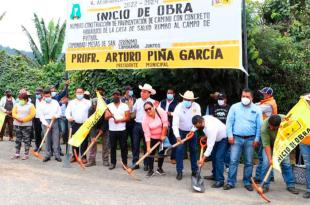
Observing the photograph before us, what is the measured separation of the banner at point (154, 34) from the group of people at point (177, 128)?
0.75m

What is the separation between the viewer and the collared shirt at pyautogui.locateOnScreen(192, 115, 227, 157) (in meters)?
8.08

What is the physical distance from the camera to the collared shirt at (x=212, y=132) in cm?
808

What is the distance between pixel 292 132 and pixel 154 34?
3.80 m

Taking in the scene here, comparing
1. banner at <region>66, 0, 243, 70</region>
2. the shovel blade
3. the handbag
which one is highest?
banner at <region>66, 0, 243, 70</region>

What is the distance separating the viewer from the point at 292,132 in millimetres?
7477

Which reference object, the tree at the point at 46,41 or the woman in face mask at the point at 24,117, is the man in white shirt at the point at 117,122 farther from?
the tree at the point at 46,41

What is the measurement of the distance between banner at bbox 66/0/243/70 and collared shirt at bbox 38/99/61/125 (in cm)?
103

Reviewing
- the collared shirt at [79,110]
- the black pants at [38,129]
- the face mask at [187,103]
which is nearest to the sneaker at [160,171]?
the face mask at [187,103]

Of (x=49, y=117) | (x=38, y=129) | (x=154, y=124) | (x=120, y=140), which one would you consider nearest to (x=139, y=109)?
(x=120, y=140)

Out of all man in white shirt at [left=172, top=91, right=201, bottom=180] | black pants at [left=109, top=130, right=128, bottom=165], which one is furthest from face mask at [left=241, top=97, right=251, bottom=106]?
black pants at [left=109, top=130, right=128, bottom=165]

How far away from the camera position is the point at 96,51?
10.8 meters

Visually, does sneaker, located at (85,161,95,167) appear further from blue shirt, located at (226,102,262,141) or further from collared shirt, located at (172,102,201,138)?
blue shirt, located at (226,102,262,141)

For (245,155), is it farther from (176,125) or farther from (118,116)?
(118,116)

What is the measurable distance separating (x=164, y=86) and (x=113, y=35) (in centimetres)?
235
